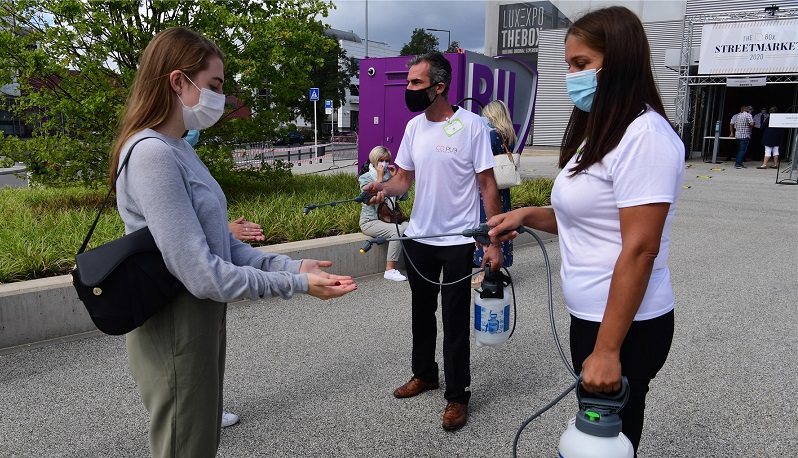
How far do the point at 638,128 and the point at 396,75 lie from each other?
30.6 feet

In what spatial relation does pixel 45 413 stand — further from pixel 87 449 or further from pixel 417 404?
pixel 417 404

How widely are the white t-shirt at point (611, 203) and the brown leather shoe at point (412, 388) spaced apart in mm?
1883

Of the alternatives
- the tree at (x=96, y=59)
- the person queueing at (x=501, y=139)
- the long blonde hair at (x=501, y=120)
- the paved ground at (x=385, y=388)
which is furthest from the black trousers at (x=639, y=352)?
the tree at (x=96, y=59)

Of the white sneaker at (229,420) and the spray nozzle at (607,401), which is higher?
the spray nozzle at (607,401)

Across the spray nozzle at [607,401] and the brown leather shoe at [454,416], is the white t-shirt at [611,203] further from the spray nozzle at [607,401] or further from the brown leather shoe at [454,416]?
the brown leather shoe at [454,416]

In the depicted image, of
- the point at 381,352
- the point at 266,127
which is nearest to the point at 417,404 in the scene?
the point at 381,352

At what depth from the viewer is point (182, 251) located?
5.65ft

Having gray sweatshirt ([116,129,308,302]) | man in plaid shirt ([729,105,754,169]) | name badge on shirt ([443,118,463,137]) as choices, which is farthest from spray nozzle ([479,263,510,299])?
man in plaid shirt ([729,105,754,169])

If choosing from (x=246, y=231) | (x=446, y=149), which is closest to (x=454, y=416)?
(x=446, y=149)

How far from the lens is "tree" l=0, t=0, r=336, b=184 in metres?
7.45

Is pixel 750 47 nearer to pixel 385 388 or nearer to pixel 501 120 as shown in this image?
pixel 501 120

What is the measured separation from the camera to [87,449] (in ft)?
9.94

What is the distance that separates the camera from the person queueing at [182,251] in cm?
173

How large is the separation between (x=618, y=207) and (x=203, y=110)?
138 cm
